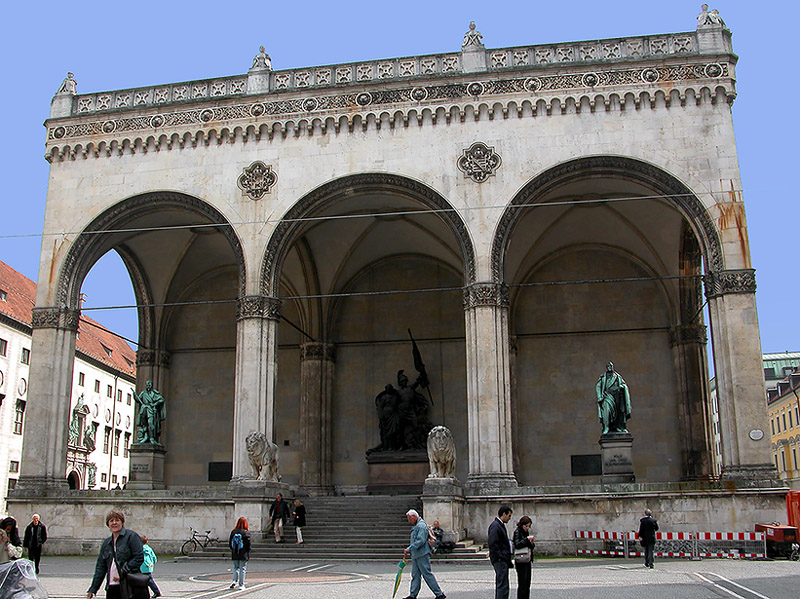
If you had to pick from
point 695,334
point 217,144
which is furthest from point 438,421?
point 217,144

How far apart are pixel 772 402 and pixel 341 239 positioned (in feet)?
161

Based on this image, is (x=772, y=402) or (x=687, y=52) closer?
(x=687, y=52)

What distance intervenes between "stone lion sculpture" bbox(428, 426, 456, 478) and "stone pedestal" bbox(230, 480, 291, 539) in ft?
13.7

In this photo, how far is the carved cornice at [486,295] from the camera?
21.1 metres

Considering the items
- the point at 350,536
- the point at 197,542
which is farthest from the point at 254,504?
the point at 350,536

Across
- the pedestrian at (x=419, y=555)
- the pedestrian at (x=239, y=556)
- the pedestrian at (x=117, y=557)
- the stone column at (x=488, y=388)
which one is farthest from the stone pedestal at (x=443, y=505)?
the pedestrian at (x=117, y=557)

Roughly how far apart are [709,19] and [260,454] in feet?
53.2

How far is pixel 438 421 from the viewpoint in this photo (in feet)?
89.3

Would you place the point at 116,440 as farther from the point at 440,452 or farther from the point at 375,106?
the point at 440,452

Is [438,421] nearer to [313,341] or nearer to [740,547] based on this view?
[313,341]

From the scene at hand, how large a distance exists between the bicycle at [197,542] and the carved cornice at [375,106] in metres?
10.7

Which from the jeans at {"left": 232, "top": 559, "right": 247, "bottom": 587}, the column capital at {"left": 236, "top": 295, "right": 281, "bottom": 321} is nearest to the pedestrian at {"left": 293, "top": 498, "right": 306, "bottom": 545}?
the column capital at {"left": 236, "top": 295, "right": 281, "bottom": 321}

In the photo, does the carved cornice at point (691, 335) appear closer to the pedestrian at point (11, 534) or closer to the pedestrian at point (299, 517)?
the pedestrian at point (299, 517)

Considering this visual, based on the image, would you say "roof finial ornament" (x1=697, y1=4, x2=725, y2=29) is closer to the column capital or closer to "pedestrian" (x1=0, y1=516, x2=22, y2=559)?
the column capital
